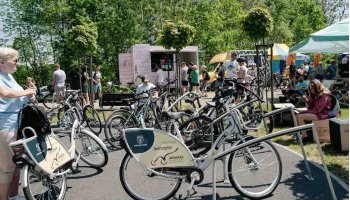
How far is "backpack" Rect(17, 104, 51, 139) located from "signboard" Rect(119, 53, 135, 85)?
54.3ft

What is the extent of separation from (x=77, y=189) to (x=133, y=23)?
21693mm

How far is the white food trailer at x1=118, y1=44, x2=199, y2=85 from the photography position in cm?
2030

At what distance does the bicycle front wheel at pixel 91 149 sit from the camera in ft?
18.0

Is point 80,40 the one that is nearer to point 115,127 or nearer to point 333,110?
point 115,127

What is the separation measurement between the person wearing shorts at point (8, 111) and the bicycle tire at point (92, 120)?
4422mm

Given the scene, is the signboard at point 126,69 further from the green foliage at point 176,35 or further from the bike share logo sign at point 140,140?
the bike share logo sign at point 140,140

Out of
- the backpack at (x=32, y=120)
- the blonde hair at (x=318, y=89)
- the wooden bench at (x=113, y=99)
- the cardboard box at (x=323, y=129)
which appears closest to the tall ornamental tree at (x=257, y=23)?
the wooden bench at (x=113, y=99)

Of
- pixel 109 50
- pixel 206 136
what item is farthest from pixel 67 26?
pixel 206 136

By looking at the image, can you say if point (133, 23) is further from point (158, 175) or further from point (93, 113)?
point (158, 175)

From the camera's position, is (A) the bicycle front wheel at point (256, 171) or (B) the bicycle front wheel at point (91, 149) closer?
(A) the bicycle front wheel at point (256, 171)

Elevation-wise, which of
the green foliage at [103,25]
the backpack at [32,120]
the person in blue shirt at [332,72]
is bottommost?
the backpack at [32,120]

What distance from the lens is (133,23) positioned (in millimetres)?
25859

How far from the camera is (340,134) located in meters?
6.21

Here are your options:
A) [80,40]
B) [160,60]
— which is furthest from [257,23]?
[160,60]
